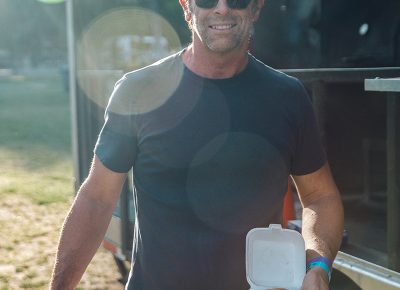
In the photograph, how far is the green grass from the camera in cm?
930

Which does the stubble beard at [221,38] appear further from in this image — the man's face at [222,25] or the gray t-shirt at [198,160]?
the gray t-shirt at [198,160]

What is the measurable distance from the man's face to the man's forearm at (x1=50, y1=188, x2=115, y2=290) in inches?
21.9

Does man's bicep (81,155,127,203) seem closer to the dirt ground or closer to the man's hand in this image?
the man's hand

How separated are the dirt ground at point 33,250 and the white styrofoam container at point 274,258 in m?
3.65

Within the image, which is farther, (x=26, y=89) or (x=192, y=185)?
(x=26, y=89)

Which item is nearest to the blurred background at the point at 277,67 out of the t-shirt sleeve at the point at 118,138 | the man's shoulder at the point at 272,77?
the man's shoulder at the point at 272,77

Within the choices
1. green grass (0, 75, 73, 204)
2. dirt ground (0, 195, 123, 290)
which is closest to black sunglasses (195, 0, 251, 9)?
dirt ground (0, 195, 123, 290)

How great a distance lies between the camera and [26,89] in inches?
1257

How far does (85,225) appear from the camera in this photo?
2.11 m

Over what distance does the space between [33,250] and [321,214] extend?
4627mm

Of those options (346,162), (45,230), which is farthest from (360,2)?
(45,230)

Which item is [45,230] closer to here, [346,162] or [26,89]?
[346,162]

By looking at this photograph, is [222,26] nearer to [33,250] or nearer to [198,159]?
[198,159]

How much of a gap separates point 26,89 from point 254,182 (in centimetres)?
3080
